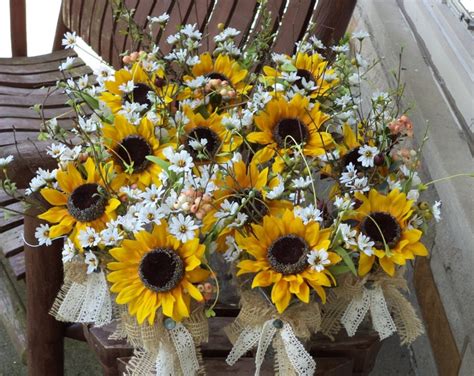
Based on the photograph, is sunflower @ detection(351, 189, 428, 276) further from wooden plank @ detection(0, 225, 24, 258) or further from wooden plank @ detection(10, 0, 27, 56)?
wooden plank @ detection(10, 0, 27, 56)

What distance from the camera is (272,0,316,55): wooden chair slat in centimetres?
160

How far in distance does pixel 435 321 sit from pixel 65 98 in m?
1.14

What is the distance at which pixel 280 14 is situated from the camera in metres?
1.66

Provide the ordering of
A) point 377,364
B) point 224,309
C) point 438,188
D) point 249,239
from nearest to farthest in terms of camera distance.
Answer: point 249,239
point 224,309
point 438,188
point 377,364

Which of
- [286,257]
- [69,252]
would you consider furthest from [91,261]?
[286,257]

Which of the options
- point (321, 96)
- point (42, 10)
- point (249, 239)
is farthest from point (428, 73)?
point (42, 10)

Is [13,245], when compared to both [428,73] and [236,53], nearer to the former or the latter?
[236,53]

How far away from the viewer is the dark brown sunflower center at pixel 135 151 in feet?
3.35

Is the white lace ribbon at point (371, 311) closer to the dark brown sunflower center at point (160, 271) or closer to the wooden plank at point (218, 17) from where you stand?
the dark brown sunflower center at point (160, 271)

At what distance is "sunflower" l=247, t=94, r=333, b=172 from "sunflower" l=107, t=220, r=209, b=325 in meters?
0.20

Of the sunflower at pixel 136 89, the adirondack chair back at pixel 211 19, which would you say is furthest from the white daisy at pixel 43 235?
the adirondack chair back at pixel 211 19

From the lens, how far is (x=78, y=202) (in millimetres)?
964

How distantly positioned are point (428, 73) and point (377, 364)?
673 millimetres

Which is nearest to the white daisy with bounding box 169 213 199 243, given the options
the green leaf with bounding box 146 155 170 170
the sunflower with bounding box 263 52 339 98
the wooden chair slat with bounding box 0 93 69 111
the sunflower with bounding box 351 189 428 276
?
the green leaf with bounding box 146 155 170 170
